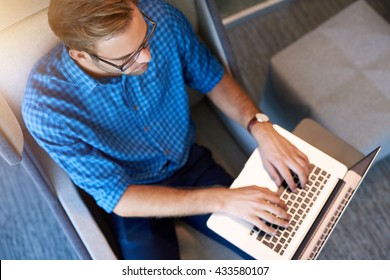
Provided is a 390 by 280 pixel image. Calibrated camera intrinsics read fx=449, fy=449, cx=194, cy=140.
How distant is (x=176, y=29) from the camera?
105cm

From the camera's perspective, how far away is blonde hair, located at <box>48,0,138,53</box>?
0.82m

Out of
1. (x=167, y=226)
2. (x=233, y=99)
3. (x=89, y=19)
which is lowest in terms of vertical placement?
(x=167, y=226)

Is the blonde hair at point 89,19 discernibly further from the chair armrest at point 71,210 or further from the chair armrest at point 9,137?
the chair armrest at point 71,210

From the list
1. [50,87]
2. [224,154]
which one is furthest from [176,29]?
[224,154]

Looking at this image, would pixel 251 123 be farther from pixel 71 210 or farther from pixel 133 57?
pixel 71 210

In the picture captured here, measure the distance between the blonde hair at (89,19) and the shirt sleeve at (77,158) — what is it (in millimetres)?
184

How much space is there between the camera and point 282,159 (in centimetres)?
103

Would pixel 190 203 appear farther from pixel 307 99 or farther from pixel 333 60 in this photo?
pixel 333 60

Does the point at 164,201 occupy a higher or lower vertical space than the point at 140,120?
lower

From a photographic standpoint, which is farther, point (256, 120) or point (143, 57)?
point (256, 120)

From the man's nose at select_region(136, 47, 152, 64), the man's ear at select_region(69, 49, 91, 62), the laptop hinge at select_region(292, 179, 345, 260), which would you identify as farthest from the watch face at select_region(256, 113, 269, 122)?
the man's ear at select_region(69, 49, 91, 62)

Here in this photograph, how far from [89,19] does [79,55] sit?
116 mm

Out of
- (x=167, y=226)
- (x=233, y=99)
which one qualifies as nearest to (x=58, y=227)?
(x=167, y=226)

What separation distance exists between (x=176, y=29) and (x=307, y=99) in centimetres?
54
